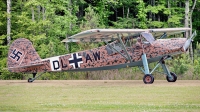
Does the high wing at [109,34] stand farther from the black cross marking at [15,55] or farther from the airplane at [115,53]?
the black cross marking at [15,55]

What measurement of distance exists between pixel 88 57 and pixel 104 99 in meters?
7.93

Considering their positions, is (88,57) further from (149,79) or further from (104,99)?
(104,99)

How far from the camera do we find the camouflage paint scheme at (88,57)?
22.3 m

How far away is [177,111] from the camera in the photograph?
12.9 metres

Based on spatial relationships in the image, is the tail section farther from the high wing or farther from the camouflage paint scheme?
the high wing

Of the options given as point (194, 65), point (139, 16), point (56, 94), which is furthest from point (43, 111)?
point (139, 16)

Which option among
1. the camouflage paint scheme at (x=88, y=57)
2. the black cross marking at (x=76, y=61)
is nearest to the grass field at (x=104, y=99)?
the camouflage paint scheme at (x=88, y=57)

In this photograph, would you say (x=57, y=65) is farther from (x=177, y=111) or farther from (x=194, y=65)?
(x=177, y=111)

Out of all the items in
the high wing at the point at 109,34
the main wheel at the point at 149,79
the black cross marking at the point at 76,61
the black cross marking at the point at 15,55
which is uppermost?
the high wing at the point at 109,34

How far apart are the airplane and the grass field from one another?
2.61 metres

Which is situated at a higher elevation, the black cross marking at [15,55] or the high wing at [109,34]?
the high wing at [109,34]

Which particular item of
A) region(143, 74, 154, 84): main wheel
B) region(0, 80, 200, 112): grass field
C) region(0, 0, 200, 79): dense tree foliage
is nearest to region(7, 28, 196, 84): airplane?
region(143, 74, 154, 84): main wheel

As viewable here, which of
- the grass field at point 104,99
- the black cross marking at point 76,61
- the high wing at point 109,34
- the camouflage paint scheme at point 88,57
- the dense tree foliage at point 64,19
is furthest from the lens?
the dense tree foliage at point 64,19

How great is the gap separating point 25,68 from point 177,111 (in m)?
13.3
